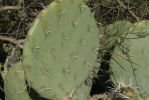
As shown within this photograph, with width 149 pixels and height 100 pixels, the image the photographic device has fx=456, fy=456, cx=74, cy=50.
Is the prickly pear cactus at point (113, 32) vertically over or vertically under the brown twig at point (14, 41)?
over

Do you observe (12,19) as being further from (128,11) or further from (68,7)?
(68,7)

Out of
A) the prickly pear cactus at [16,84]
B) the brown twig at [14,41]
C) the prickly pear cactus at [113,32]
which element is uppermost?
the prickly pear cactus at [113,32]

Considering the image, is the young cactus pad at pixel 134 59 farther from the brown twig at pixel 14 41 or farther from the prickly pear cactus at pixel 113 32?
the brown twig at pixel 14 41

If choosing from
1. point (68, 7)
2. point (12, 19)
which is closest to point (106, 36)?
point (68, 7)

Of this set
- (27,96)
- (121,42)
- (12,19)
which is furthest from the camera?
(12,19)

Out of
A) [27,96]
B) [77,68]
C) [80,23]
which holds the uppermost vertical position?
[80,23]

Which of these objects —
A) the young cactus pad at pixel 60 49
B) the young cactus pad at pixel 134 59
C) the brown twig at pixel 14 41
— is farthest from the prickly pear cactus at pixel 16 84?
the young cactus pad at pixel 134 59

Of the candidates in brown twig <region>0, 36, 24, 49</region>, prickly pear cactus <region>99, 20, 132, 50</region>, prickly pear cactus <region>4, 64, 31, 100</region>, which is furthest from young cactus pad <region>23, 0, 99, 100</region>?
brown twig <region>0, 36, 24, 49</region>
